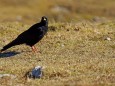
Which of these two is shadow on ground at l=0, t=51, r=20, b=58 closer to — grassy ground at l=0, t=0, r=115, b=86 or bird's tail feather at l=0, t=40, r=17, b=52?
grassy ground at l=0, t=0, r=115, b=86

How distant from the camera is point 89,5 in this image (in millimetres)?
83312

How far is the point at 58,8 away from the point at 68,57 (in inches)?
2677

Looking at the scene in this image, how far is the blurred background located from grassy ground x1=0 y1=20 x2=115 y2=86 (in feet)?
164

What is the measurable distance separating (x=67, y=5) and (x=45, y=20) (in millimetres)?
69085

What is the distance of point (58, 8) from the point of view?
8325cm

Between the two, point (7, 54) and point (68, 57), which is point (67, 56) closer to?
point (68, 57)

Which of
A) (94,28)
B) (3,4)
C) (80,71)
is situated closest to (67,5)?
(3,4)

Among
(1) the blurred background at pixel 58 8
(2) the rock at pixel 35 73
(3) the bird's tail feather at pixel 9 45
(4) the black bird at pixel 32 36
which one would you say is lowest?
(2) the rock at pixel 35 73

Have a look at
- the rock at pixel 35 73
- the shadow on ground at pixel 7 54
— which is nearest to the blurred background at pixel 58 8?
the shadow on ground at pixel 7 54

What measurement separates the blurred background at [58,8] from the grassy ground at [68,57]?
49.8 meters

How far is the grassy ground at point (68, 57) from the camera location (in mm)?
12870

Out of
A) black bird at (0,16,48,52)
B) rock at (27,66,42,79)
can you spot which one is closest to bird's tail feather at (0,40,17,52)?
black bird at (0,16,48,52)

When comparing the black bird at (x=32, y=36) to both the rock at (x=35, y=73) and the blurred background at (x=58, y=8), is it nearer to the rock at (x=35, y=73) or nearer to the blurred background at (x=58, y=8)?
the rock at (x=35, y=73)

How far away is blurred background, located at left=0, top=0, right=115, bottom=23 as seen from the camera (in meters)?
73.8
